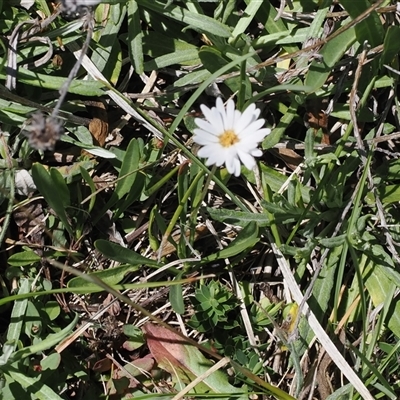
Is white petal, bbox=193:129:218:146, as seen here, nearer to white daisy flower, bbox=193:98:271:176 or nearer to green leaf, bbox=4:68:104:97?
white daisy flower, bbox=193:98:271:176

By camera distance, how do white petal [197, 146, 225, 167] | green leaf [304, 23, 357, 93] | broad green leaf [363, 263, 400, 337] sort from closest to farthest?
white petal [197, 146, 225, 167] → green leaf [304, 23, 357, 93] → broad green leaf [363, 263, 400, 337]

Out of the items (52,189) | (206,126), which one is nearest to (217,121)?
(206,126)

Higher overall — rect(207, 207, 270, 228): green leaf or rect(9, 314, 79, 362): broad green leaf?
rect(207, 207, 270, 228): green leaf

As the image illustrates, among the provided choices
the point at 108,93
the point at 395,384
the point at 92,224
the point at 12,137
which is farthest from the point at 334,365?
the point at 12,137

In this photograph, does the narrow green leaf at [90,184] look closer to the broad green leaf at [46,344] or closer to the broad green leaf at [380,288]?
the broad green leaf at [46,344]

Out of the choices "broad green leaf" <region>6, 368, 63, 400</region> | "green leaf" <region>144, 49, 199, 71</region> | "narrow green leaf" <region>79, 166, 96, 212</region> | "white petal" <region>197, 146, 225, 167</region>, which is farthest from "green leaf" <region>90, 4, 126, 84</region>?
"broad green leaf" <region>6, 368, 63, 400</region>

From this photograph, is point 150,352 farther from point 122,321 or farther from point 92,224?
point 92,224

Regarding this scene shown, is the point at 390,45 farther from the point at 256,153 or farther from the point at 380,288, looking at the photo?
the point at 380,288
